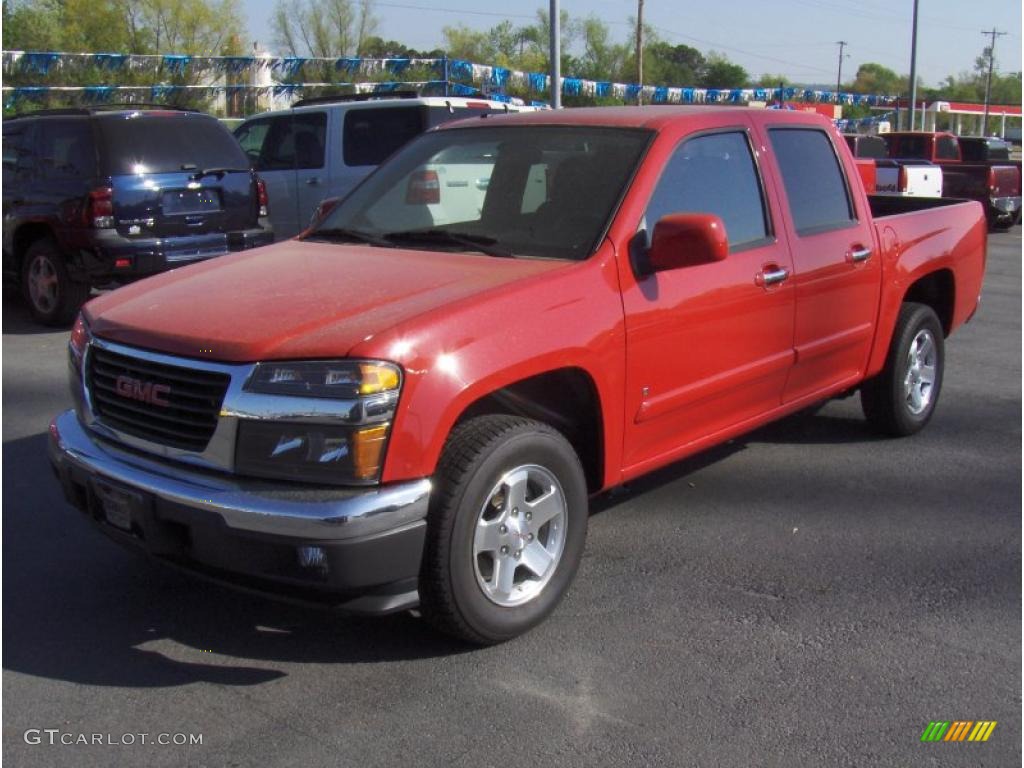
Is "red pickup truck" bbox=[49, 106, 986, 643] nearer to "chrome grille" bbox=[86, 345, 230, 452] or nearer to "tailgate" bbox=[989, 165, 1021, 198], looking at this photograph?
"chrome grille" bbox=[86, 345, 230, 452]

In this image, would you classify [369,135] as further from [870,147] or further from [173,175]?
[870,147]

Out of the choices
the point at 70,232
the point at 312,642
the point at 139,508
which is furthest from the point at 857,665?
the point at 70,232

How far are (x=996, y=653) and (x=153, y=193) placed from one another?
7.59 metres

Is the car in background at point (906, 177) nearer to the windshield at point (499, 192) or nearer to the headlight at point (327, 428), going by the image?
the windshield at point (499, 192)

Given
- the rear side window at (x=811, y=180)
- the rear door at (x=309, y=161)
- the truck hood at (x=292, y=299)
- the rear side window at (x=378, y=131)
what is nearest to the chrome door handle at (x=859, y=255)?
the rear side window at (x=811, y=180)

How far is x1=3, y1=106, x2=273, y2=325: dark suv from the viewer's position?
9.15m

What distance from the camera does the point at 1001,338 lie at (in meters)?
9.68

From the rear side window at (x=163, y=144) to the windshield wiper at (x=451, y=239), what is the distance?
5.36 meters

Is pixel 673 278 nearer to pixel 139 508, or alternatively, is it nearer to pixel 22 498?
pixel 139 508

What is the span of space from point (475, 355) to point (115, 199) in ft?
21.4

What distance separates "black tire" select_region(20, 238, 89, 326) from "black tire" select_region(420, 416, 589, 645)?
690cm

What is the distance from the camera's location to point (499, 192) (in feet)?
15.6

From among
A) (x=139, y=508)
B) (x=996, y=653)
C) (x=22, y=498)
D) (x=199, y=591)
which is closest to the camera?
(x=139, y=508)

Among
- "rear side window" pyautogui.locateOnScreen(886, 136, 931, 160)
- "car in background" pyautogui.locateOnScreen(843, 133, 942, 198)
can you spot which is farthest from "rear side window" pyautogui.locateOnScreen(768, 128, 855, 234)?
"rear side window" pyautogui.locateOnScreen(886, 136, 931, 160)
